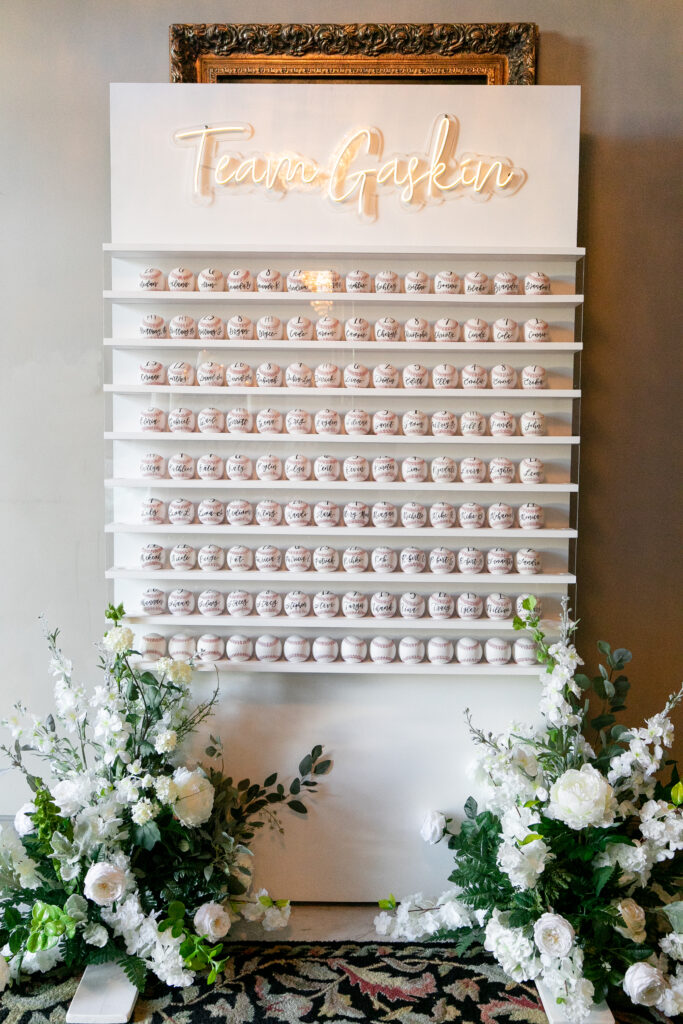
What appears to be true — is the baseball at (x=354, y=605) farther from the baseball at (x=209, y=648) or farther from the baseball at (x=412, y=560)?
the baseball at (x=209, y=648)

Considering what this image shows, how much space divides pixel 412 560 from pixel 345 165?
42.4 inches

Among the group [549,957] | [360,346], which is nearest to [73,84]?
[360,346]

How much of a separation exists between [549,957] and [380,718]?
0.72 meters

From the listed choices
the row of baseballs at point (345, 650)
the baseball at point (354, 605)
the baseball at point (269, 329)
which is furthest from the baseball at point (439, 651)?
the baseball at point (269, 329)

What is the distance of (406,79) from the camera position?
2332 mm

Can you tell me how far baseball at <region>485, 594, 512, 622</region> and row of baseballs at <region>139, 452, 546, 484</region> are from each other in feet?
1.04

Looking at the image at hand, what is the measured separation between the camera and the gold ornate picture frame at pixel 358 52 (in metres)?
2.31

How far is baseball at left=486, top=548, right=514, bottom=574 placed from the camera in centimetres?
214

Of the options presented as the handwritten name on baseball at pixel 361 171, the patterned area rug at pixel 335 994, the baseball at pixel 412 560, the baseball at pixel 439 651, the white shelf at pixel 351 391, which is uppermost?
the handwritten name on baseball at pixel 361 171

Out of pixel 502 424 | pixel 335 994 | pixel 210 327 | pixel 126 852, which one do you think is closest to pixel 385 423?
pixel 502 424

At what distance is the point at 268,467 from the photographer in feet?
7.02

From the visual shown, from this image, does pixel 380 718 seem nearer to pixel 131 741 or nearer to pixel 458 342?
pixel 131 741

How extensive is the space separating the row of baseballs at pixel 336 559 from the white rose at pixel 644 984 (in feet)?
3.09

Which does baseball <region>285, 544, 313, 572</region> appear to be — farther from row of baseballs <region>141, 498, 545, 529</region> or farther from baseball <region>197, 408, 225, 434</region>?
baseball <region>197, 408, 225, 434</region>
